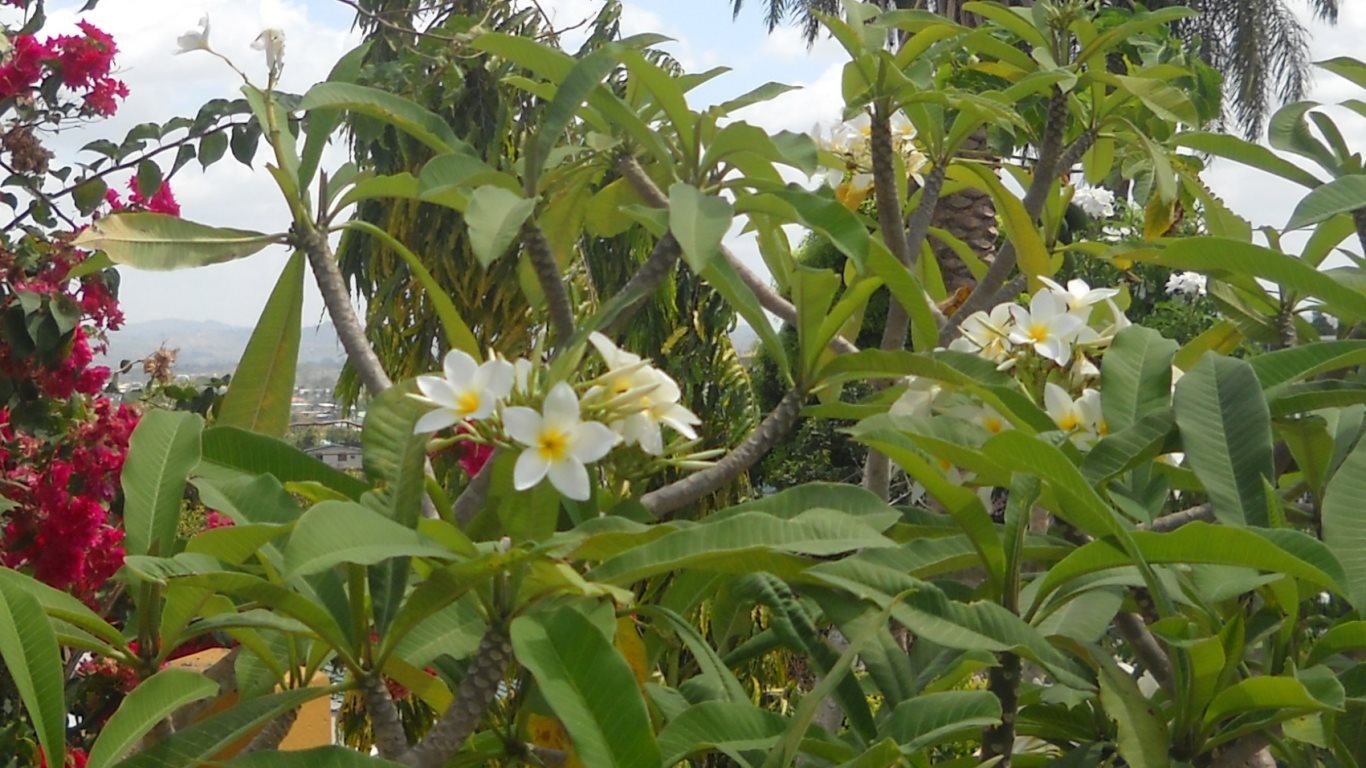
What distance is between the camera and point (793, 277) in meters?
0.74

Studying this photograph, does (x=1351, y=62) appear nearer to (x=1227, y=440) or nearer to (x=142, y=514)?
(x=1227, y=440)

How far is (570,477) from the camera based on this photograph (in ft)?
1.66

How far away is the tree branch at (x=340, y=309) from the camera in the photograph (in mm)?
683

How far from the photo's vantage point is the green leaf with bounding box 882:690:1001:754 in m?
0.49

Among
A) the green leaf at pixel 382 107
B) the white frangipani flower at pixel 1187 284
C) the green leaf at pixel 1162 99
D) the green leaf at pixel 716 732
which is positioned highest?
the green leaf at pixel 1162 99

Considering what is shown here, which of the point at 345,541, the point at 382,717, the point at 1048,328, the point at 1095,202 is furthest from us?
the point at 1095,202

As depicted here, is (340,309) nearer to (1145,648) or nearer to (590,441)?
(590,441)

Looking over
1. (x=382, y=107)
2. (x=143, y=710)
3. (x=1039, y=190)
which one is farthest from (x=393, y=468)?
(x=1039, y=190)

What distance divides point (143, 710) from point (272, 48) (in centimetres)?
39

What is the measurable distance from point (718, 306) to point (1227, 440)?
3871 mm

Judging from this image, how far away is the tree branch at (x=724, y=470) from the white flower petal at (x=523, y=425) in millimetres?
115

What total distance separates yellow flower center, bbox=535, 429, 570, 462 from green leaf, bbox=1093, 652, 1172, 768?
0.87 ft

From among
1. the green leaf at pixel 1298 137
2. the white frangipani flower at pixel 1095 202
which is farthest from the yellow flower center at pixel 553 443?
the white frangipani flower at pixel 1095 202

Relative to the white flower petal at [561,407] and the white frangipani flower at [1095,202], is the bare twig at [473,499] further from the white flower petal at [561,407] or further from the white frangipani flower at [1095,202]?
the white frangipani flower at [1095,202]
